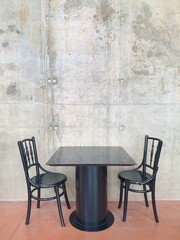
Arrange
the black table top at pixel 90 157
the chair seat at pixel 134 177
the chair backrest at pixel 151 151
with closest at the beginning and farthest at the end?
1. the black table top at pixel 90 157
2. the chair seat at pixel 134 177
3. the chair backrest at pixel 151 151

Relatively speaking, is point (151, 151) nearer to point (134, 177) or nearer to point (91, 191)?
point (134, 177)

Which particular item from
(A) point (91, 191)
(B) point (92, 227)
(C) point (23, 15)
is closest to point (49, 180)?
(A) point (91, 191)

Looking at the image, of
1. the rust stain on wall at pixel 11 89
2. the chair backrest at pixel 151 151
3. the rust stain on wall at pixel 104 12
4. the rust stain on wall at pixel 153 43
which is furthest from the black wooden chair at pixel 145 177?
the rust stain on wall at pixel 11 89

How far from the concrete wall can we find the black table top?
0.30 meters

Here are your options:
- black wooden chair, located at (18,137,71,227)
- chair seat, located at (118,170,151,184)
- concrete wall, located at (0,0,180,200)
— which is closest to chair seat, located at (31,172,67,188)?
black wooden chair, located at (18,137,71,227)

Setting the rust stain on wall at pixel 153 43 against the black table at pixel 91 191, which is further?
the rust stain on wall at pixel 153 43

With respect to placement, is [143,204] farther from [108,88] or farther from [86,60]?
[86,60]

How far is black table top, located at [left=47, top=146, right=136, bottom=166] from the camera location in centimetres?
212

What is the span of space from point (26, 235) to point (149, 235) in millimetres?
1302

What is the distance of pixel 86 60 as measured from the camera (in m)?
2.94

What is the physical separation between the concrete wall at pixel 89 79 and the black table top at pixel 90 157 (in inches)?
11.9

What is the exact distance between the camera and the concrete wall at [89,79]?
9.45 feet

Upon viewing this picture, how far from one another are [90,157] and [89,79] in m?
1.14

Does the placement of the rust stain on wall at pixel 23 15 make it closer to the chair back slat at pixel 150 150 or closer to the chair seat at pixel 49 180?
the chair seat at pixel 49 180
